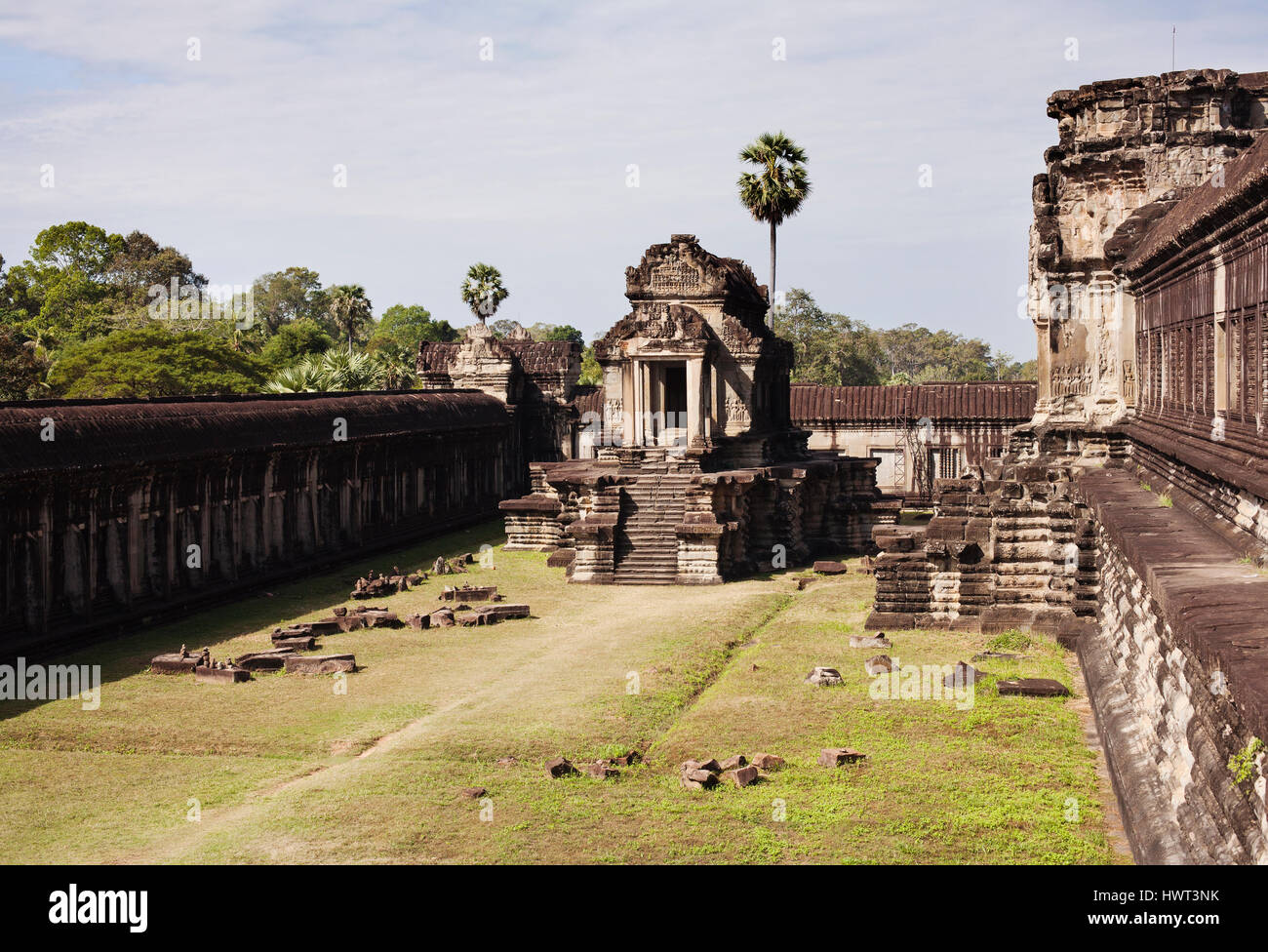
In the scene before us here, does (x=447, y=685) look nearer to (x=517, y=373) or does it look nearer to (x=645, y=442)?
(x=645, y=442)

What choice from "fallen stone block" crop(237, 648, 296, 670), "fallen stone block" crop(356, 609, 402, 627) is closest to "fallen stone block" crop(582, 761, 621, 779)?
"fallen stone block" crop(237, 648, 296, 670)

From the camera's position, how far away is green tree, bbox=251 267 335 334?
A: 11538 centimetres

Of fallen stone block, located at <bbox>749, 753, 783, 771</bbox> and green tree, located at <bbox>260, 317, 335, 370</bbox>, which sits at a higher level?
green tree, located at <bbox>260, 317, 335, 370</bbox>

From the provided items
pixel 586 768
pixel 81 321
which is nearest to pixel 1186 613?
pixel 586 768

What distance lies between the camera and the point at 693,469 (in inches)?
1129

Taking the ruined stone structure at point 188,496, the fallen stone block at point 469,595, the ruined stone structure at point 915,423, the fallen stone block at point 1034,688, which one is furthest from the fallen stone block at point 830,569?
the ruined stone structure at point 915,423

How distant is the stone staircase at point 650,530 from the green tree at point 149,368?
22887 millimetres

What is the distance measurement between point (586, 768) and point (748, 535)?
16609 mm

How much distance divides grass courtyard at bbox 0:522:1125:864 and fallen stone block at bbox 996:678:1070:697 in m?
0.15

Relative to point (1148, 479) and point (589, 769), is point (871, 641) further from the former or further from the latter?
point (589, 769)

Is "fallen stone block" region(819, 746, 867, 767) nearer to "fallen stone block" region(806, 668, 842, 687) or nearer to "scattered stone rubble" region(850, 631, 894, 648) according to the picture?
"fallen stone block" region(806, 668, 842, 687)

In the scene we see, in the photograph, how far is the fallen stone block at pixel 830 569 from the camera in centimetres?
2738

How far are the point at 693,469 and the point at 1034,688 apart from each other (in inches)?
561

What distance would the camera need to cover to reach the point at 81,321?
66.3m
